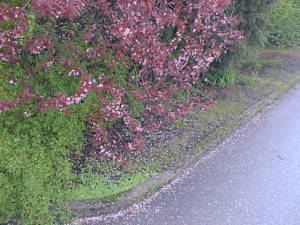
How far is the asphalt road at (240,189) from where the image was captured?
4059 mm

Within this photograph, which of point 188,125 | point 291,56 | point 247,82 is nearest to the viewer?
point 188,125

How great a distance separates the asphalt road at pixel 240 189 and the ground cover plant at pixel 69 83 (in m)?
0.63

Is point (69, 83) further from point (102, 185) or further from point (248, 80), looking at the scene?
point (248, 80)

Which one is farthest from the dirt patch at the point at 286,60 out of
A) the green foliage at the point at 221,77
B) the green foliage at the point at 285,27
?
the green foliage at the point at 221,77

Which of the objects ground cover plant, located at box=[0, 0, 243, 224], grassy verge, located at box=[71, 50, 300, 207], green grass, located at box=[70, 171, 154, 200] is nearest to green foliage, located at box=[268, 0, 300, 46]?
grassy verge, located at box=[71, 50, 300, 207]

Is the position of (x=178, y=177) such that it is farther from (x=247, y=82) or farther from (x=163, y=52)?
(x=247, y=82)

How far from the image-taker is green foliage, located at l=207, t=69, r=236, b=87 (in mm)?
7684

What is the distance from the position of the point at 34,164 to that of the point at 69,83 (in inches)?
35.1

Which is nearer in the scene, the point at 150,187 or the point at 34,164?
the point at 34,164

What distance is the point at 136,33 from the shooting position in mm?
4105

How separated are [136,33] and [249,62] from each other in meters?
5.99

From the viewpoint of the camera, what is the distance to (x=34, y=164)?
12.5 ft

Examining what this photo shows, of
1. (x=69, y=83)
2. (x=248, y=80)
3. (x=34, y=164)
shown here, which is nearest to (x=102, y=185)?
(x=34, y=164)

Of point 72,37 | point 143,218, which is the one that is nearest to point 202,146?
point 143,218
